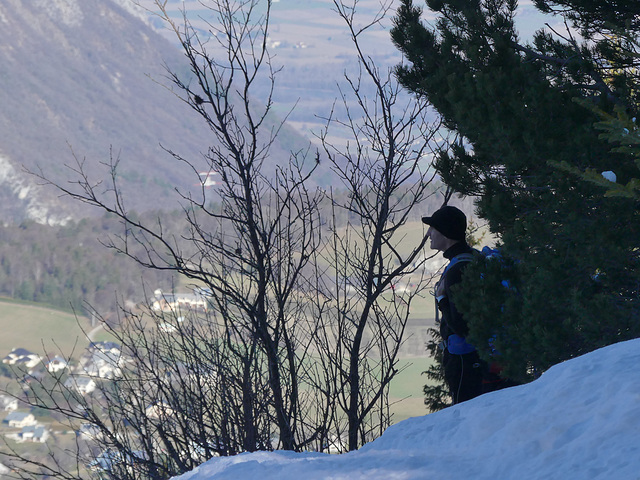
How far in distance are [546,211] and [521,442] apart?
2.56 meters

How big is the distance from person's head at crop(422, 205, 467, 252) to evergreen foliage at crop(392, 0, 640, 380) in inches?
19.4

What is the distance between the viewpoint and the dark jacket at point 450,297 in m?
3.92

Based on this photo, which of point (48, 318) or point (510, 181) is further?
point (48, 318)

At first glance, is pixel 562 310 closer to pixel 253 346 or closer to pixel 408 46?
pixel 253 346

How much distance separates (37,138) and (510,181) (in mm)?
208220

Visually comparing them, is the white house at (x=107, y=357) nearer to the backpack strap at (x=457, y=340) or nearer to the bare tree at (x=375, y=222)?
the bare tree at (x=375, y=222)

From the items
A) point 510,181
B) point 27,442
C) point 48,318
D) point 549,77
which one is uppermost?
point 48,318

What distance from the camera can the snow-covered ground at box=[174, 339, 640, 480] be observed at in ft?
6.22

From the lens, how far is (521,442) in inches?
81.4

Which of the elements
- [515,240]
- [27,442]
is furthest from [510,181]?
[27,442]

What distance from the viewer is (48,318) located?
8606 centimetres

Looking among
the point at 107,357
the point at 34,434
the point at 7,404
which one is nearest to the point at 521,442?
the point at 107,357

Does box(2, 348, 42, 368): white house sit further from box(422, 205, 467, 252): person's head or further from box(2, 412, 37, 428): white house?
box(422, 205, 467, 252): person's head

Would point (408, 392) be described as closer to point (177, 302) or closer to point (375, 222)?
point (177, 302)
